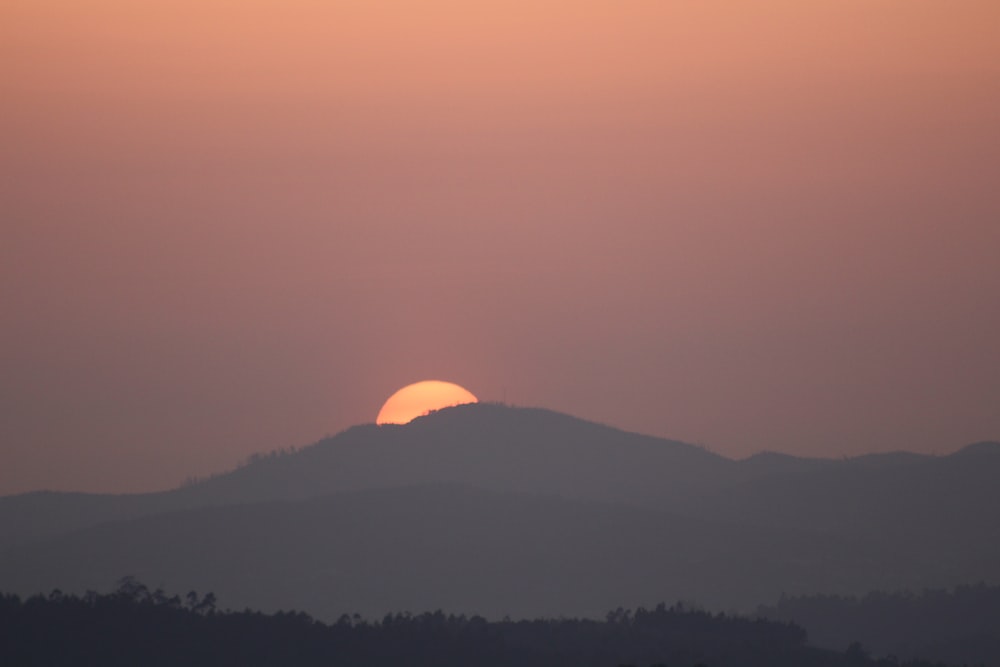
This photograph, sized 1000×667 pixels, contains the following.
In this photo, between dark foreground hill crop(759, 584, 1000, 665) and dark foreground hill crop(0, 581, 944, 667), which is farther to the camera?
dark foreground hill crop(759, 584, 1000, 665)

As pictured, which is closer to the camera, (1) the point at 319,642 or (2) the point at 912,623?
(1) the point at 319,642

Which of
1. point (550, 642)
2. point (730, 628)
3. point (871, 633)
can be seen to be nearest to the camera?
point (550, 642)

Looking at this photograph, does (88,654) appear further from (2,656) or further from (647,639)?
(647,639)

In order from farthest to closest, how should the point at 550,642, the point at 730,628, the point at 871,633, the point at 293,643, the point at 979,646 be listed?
the point at 871,633 < the point at 979,646 < the point at 730,628 < the point at 550,642 < the point at 293,643

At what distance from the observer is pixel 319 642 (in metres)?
110

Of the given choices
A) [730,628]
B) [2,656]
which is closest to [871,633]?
[730,628]

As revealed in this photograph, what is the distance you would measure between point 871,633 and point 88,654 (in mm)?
102809

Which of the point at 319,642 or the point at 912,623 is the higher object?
the point at 912,623

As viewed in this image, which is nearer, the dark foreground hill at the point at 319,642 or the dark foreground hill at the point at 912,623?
the dark foreground hill at the point at 319,642

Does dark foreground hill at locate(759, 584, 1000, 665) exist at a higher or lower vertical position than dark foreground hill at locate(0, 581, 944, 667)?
higher

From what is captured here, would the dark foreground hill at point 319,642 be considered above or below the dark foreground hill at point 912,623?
below

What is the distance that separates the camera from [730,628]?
13088 cm

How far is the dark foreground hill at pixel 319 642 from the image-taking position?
104 metres

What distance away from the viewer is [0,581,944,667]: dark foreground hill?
104 m
